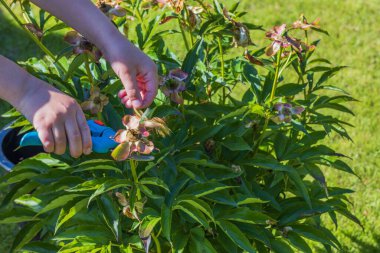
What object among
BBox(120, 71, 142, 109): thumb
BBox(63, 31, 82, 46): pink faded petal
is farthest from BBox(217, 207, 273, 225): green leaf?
BBox(63, 31, 82, 46): pink faded petal

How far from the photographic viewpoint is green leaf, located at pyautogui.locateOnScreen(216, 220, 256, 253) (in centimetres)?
179

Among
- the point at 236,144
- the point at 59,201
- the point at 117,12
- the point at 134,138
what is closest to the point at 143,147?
the point at 134,138

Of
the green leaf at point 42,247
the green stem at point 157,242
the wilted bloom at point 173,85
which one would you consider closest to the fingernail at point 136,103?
the wilted bloom at point 173,85

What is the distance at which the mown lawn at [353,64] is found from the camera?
3107mm

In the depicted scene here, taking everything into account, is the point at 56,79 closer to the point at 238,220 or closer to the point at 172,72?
the point at 172,72

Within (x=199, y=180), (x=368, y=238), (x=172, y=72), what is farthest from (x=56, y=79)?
(x=368, y=238)

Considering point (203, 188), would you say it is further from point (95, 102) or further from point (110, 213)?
point (95, 102)

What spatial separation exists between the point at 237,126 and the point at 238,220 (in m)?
0.35

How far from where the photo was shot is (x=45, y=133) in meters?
1.35

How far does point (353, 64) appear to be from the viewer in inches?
172

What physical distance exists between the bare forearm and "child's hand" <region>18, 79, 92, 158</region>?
0.35 meters

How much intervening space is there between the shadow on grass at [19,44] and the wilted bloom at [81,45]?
8.57ft

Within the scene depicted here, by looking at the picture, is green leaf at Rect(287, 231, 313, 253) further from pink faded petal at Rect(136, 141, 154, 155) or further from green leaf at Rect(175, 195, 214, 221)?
pink faded petal at Rect(136, 141, 154, 155)

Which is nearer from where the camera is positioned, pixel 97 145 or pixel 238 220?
pixel 97 145
